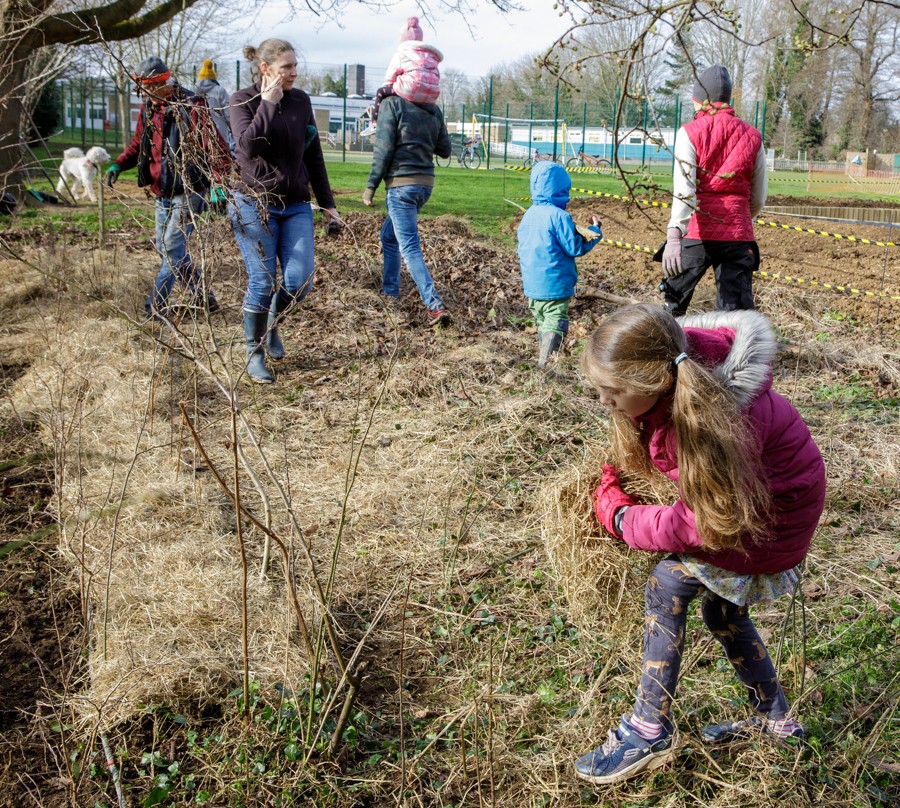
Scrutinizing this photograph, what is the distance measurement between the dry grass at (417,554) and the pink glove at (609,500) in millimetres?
274

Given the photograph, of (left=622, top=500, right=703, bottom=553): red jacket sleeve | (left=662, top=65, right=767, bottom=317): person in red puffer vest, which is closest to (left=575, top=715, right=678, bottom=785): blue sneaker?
(left=622, top=500, right=703, bottom=553): red jacket sleeve

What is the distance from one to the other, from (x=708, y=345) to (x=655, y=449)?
30 cm

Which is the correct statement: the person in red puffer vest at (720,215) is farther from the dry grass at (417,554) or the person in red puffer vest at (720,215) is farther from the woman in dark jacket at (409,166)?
the woman in dark jacket at (409,166)

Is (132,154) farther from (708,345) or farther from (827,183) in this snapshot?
(827,183)

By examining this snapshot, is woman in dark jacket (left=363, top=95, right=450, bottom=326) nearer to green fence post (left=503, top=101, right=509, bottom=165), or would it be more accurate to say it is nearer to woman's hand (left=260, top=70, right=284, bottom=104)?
woman's hand (left=260, top=70, right=284, bottom=104)

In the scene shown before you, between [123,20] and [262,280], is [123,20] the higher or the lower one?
the higher one

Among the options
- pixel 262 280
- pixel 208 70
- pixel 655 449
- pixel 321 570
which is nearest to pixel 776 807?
pixel 655 449

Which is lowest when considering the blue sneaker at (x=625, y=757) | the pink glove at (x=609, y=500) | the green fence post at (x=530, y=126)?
the blue sneaker at (x=625, y=757)

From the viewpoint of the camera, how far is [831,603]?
3.09 m

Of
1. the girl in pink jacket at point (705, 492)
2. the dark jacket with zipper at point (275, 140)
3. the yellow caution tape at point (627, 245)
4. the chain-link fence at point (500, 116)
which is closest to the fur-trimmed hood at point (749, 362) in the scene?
the girl in pink jacket at point (705, 492)

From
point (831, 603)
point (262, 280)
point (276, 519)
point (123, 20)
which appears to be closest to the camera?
point (831, 603)

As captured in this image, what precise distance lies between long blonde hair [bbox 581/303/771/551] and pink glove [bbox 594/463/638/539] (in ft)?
1.00

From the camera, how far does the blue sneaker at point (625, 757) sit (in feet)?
7.38

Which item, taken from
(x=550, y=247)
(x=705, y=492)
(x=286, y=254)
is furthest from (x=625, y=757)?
(x=286, y=254)
